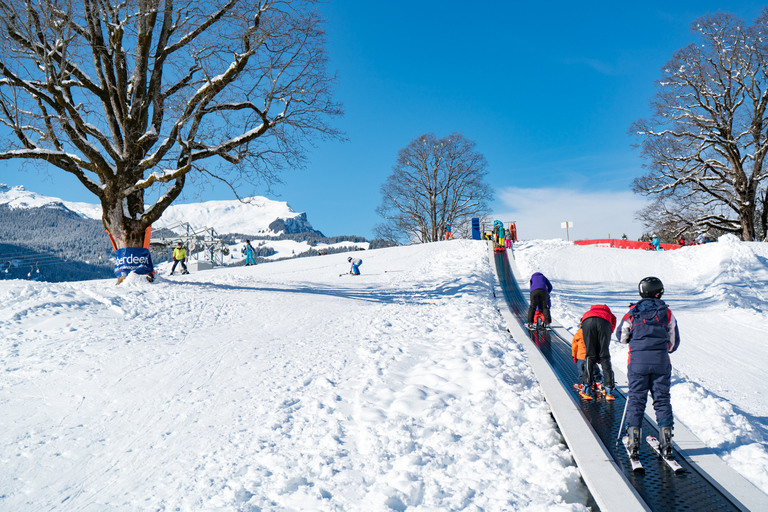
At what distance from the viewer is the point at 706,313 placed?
513 inches

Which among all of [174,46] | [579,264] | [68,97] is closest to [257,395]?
[68,97]

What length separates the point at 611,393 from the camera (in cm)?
567

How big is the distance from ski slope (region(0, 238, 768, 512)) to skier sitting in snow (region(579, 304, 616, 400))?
743 millimetres

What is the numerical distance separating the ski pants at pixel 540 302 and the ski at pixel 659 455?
5.05m

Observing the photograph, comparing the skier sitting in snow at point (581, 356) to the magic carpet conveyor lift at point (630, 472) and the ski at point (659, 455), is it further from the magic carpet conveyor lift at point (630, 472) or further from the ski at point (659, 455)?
the ski at point (659, 455)

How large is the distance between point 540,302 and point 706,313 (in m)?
7.66

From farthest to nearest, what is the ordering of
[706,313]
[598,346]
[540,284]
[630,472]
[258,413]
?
[706,313]
[540,284]
[598,346]
[258,413]
[630,472]

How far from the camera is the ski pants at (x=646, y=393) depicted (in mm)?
3951

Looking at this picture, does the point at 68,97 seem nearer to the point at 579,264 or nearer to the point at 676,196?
the point at 579,264

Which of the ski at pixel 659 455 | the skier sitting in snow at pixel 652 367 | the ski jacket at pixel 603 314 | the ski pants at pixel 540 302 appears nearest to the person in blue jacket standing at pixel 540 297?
the ski pants at pixel 540 302

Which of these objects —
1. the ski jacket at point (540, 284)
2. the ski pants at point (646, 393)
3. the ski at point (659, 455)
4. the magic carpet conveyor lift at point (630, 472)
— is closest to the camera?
the magic carpet conveyor lift at point (630, 472)

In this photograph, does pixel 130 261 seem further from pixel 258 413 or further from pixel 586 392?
pixel 586 392

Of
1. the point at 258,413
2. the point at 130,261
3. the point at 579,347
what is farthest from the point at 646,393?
the point at 130,261

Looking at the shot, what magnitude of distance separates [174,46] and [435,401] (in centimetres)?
1210
